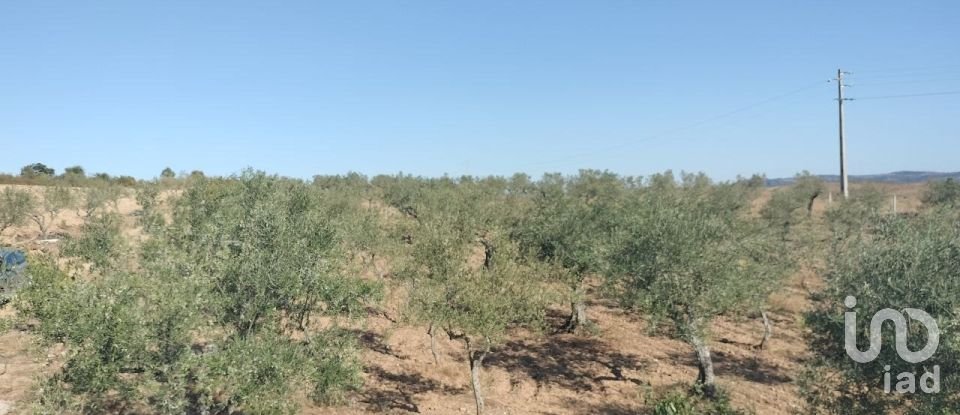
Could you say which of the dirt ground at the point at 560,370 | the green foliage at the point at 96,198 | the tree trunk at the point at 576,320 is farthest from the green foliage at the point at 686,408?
the green foliage at the point at 96,198

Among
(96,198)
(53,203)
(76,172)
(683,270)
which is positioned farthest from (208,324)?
(76,172)

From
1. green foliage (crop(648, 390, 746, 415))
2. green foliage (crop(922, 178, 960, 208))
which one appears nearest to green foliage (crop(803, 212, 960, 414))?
green foliage (crop(648, 390, 746, 415))

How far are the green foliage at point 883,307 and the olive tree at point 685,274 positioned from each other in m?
4.26

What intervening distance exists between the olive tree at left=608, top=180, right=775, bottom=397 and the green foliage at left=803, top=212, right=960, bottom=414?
426cm

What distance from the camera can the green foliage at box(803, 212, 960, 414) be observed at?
10.6 m

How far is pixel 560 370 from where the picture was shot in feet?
75.4

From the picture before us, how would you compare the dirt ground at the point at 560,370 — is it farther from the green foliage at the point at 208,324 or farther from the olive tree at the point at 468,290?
the green foliage at the point at 208,324

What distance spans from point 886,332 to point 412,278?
13665 mm

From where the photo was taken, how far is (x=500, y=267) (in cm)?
1775

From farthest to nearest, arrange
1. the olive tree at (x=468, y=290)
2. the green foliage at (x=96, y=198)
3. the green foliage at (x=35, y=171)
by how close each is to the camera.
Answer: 1. the green foliage at (x=35, y=171)
2. the green foliage at (x=96, y=198)
3. the olive tree at (x=468, y=290)

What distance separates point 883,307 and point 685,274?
642 cm

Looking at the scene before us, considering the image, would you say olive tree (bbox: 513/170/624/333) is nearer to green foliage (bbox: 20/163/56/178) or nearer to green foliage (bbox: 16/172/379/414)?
green foliage (bbox: 16/172/379/414)

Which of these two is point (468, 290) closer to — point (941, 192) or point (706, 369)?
point (706, 369)

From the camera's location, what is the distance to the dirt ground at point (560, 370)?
19.2 meters
